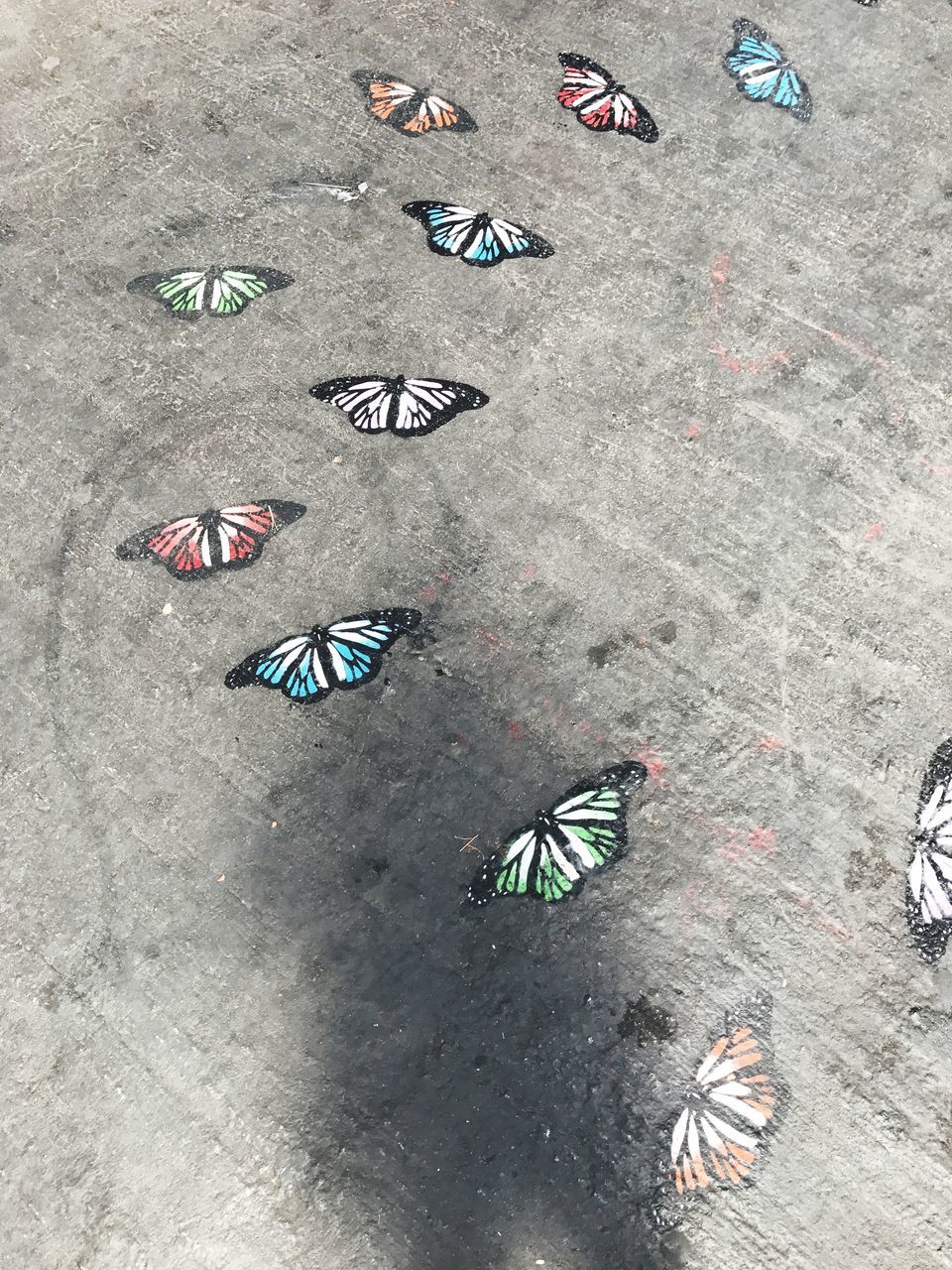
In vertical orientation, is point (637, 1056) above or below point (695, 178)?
below

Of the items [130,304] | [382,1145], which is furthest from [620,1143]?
[130,304]

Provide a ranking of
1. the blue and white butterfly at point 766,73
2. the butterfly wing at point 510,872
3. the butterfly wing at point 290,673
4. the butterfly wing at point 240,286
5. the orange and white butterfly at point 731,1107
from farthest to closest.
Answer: the blue and white butterfly at point 766,73 → the butterfly wing at point 240,286 → the butterfly wing at point 290,673 → the butterfly wing at point 510,872 → the orange and white butterfly at point 731,1107

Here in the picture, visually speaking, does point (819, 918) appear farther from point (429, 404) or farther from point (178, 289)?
point (178, 289)

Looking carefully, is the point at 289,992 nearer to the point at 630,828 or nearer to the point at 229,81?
the point at 630,828

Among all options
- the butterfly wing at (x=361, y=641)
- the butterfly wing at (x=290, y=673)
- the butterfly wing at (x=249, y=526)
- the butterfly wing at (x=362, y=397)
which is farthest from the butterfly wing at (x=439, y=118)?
the butterfly wing at (x=290, y=673)

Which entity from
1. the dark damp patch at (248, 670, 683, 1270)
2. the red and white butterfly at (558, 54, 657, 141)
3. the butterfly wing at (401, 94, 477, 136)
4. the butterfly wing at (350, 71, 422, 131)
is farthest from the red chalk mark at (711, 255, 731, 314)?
the dark damp patch at (248, 670, 683, 1270)

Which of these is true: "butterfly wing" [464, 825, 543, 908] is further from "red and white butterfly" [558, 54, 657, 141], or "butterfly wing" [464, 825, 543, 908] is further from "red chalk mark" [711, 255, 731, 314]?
"red and white butterfly" [558, 54, 657, 141]

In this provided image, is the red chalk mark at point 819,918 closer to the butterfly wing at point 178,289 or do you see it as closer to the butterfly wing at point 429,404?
the butterfly wing at point 429,404
